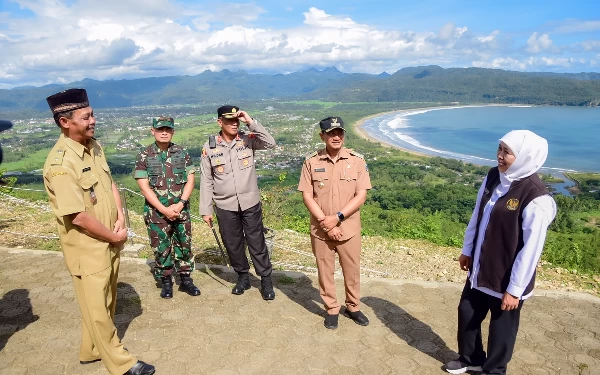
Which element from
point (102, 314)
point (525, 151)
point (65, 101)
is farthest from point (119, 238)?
point (525, 151)

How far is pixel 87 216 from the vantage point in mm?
2273

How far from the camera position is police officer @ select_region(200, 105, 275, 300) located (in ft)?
11.6

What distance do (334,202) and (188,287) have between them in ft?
5.62

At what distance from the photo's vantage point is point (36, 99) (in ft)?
646

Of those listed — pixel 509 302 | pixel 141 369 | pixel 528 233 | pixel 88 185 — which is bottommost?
pixel 141 369

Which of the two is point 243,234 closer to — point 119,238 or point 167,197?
point 167,197

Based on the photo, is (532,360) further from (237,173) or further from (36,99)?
(36,99)

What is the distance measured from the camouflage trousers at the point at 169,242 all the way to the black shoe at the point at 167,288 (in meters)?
0.05

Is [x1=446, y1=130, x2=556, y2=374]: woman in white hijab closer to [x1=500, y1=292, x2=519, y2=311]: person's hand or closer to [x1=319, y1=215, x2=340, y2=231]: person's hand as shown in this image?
[x1=500, y1=292, x2=519, y2=311]: person's hand

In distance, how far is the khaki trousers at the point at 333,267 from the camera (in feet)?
10.5

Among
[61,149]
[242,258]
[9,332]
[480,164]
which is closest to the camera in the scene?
[61,149]

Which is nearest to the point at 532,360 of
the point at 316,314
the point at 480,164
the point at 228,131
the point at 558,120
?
the point at 316,314

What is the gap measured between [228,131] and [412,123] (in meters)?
86.0

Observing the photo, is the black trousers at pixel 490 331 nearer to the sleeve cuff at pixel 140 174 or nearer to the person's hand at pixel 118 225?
the person's hand at pixel 118 225
